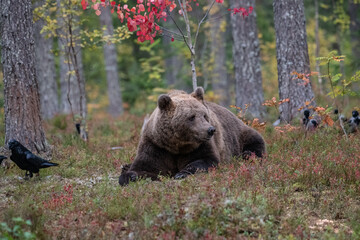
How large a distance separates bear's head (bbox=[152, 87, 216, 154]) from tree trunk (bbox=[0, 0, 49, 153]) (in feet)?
9.24

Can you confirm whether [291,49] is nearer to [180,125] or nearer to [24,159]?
[180,125]

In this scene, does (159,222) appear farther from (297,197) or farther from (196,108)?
(196,108)

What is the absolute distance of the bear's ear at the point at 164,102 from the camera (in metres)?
6.72

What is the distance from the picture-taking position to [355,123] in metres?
9.27

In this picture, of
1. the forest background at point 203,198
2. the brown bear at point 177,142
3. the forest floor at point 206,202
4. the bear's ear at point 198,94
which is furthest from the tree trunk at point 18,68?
the bear's ear at point 198,94

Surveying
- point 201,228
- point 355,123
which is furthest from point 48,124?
point 201,228

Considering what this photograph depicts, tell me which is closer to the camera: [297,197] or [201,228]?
[201,228]

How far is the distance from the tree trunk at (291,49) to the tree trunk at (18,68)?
19.1ft

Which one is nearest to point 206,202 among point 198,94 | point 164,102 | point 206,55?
point 164,102

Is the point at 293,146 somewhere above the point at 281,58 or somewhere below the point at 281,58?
below

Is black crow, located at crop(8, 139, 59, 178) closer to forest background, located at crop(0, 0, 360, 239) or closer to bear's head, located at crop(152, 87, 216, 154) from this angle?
forest background, located at crop(0, 0, 360, 239)

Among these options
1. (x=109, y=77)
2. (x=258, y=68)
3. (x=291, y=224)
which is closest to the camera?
(x=291, y=224)

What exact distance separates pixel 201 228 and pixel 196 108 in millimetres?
2938

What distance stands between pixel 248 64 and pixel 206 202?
30.3 feet
